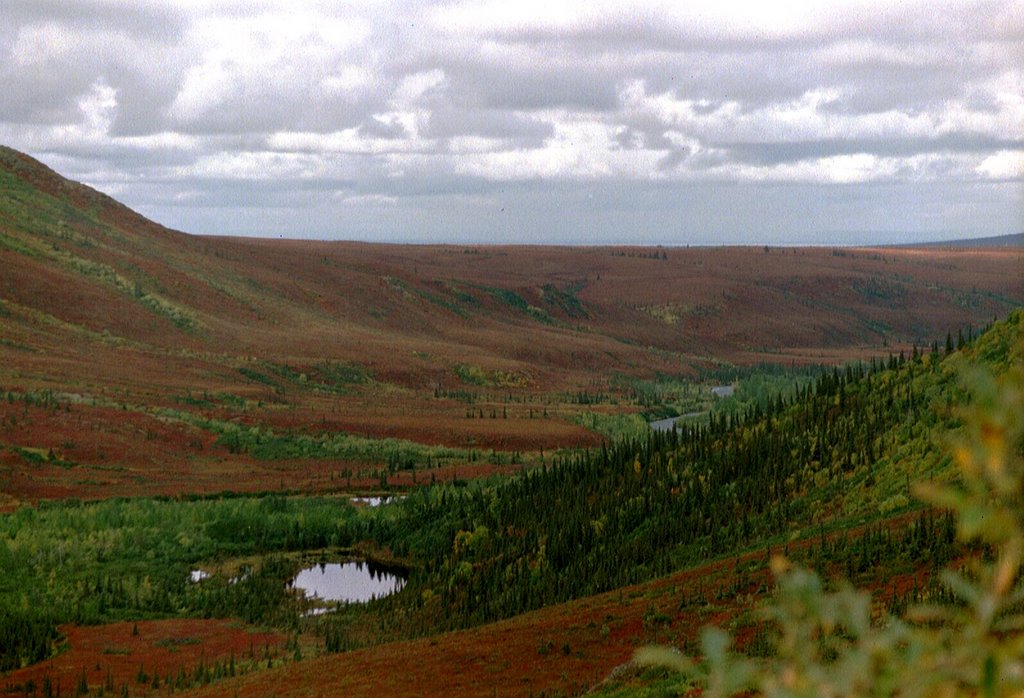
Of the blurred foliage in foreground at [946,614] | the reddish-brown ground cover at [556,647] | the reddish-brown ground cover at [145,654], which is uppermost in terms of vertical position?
the blurred foliage in foreground at [946,614]

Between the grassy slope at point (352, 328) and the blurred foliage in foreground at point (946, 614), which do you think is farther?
the grassy slope at point (352, 328)

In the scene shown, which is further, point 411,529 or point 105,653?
point 411,529

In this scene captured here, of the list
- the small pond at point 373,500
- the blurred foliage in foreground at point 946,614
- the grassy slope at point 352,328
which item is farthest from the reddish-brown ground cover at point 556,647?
the grassy slope at point 352,328

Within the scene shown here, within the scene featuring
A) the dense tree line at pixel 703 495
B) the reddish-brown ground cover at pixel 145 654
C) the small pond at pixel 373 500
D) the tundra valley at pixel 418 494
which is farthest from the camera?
the small pond at pixel 373 500

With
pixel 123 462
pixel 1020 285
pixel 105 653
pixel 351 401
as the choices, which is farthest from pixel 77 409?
pixel 1020 285

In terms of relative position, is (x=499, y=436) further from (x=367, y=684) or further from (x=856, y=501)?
(x=367, y=684)

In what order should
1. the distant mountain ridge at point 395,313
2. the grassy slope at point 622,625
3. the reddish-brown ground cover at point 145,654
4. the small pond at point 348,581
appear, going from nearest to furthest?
1. the grassy slope at point 622,625
2. the reddish-brown ground cover at point 145,654
3. the small pond at point 348,581
4. the distant mountain ridge at point 395,313

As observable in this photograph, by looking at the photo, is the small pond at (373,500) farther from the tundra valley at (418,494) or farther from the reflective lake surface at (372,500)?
the tundra valley at (418,494)

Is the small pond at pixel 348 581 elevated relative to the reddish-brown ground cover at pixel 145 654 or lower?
lower
